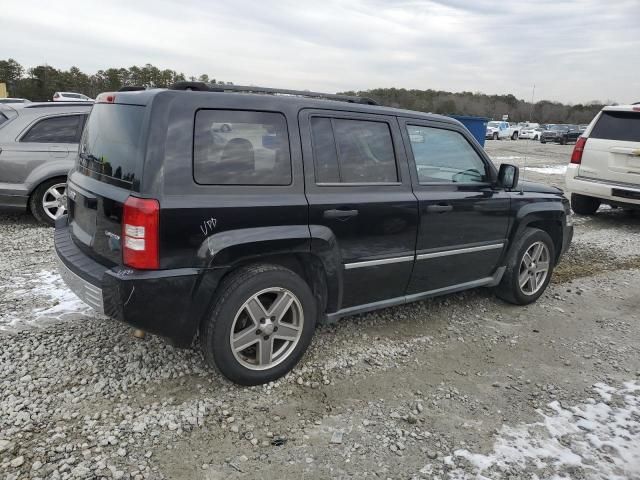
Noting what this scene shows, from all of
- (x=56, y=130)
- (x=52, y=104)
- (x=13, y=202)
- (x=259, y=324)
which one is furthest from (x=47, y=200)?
(x=259, y=324)

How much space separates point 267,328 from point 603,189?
23.8ft

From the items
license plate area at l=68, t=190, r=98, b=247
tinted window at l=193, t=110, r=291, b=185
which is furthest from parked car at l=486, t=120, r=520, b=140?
license plate area at l=68, t=190, r=98, b=247

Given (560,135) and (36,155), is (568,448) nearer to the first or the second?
(36,155)

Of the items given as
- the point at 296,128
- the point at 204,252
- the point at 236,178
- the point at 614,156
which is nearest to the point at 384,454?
the point at 204,252

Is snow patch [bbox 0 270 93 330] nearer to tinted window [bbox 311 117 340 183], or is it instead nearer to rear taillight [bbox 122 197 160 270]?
rear taillight [bbox 122 197 160 270]

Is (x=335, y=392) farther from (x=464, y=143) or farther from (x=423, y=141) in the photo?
(x=464, y=143)

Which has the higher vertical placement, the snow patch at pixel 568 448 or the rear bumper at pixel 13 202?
the rear bumper at pixel 13 202

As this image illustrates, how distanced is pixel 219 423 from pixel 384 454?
944 mm

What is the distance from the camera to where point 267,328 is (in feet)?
10.1

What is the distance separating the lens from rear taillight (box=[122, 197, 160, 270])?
2582 millimetres

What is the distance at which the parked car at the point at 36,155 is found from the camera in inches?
247

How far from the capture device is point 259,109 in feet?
9.75

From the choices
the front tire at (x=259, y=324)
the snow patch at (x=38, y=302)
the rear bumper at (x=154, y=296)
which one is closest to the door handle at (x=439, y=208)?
the front tire at (x=259, y=324)

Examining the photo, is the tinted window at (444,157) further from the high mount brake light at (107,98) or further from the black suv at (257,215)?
the high mount brake light at (107,98)
